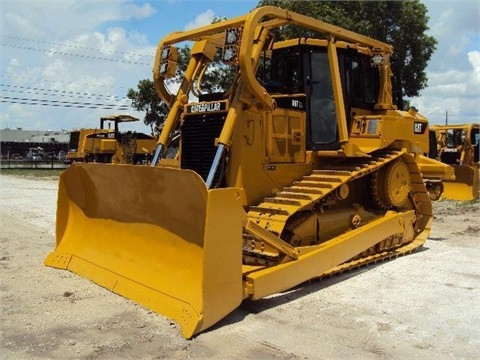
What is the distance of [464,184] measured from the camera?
47.4ft

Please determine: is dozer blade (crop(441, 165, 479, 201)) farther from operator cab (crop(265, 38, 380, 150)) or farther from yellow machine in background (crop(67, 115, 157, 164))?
yellow machine in background (crop(67, 115, 157, 164))

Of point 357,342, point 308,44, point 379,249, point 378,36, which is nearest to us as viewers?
point 357,342

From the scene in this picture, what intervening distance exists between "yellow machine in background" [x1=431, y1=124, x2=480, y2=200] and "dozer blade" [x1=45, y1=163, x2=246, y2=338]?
11.4 meters

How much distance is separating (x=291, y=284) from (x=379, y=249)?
232 cm

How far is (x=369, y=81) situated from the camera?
762 cm

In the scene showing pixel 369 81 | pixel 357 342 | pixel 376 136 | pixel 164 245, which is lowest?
pixel 357 342

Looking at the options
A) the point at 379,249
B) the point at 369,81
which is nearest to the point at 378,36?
the point at 369,81

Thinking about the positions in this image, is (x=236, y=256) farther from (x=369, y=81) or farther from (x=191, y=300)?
(x=369, y=81)

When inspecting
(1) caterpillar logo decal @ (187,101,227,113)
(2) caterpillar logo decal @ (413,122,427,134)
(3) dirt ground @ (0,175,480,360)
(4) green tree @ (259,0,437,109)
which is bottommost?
(3) dirt ground @ (0,175,480,360)

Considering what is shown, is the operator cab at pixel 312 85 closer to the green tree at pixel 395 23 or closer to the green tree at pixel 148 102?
the green tree at pixel 395 23

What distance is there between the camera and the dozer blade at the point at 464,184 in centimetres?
1427

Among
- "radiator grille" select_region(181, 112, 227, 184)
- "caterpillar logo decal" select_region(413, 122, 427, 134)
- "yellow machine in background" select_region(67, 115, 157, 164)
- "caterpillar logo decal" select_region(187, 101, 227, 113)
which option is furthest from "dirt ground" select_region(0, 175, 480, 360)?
"yellow machine in background" select_region(67, 115, 157, 164)

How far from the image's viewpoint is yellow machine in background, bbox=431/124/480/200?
14.4 metres

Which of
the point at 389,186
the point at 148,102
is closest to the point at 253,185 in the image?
the point at 389,186
